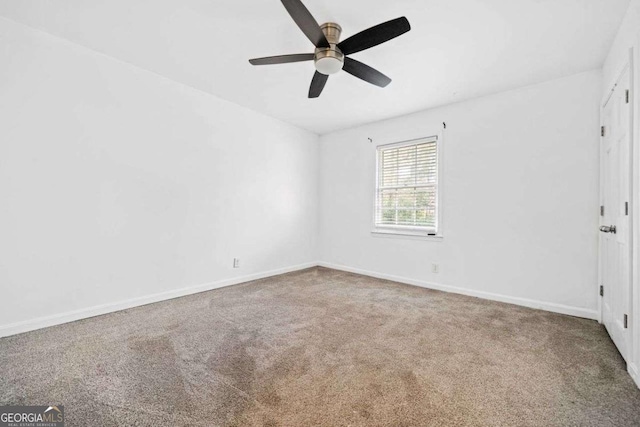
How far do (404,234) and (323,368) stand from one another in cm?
276

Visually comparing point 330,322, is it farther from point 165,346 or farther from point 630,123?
point 630,123

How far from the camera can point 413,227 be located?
4.16 meters

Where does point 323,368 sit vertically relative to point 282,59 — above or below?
below

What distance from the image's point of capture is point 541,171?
307 cm

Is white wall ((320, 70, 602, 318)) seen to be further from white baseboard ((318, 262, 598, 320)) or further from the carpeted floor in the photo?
the carpeted floor

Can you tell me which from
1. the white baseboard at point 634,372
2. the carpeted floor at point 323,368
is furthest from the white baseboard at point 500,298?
the white baseboard at point 634,372

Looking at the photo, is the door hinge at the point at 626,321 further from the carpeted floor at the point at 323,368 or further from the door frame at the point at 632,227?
the carpeted floor at the point at 323,368

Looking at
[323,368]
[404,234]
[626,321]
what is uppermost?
[404,234]

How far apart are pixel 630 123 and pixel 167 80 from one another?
4.32 metres

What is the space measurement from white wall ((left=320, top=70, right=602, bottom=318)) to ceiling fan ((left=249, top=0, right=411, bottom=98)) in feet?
5.56

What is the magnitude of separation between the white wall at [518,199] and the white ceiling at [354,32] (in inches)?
13.1

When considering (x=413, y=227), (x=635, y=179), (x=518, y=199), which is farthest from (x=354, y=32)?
(x=413, y=227)

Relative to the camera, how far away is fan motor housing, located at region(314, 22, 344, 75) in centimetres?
219

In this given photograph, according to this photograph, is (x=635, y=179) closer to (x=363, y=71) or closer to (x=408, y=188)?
(x=363, y=71)
